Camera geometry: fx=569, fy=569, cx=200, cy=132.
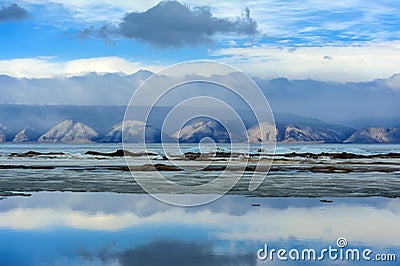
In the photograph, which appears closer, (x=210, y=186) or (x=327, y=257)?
(x=327, y=257)

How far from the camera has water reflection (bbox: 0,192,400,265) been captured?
497 inches

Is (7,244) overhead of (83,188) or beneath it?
overhead

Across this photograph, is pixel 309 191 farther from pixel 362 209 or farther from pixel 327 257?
pixel 327 257

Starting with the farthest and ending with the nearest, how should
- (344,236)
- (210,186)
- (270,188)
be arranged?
1. (210,186)
2. (270,188)
3. (344,236)

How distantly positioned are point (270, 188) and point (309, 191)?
2316 mm

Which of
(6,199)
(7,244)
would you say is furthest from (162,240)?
(6,199)

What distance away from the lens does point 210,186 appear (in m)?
29.7

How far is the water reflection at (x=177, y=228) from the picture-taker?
41.4 feet

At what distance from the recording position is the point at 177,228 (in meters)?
16.2

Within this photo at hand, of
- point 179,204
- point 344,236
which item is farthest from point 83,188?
point 344,236

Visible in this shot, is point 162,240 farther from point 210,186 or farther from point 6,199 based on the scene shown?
point 210,186

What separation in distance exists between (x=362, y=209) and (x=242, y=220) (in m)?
4.88

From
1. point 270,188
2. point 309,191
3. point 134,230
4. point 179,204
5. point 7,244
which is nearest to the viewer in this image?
point 7,244

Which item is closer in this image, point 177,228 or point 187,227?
point 177,228
